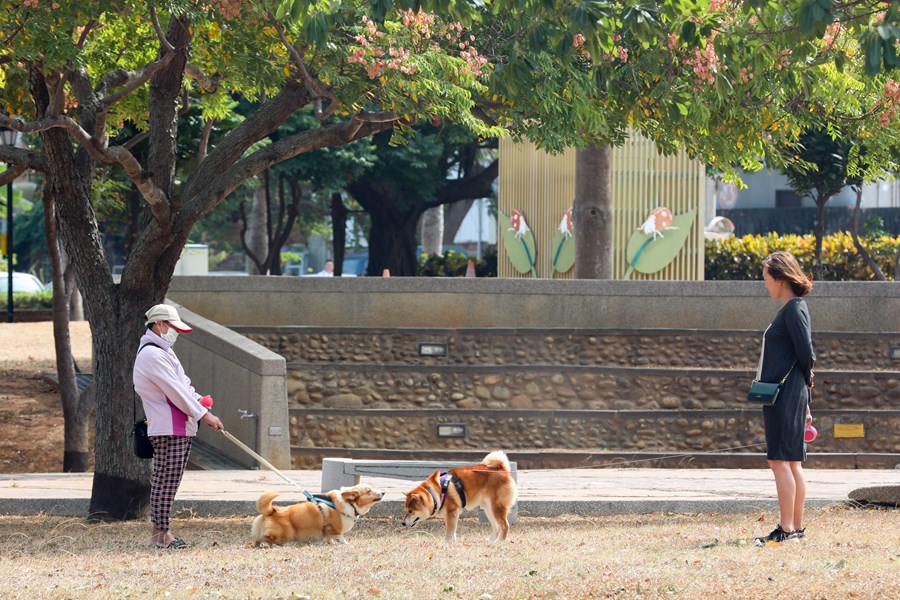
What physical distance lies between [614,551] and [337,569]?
5.99 feet

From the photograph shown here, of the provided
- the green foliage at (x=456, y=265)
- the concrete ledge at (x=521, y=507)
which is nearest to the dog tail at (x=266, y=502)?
the concrete ledge at (x=521, y=507)

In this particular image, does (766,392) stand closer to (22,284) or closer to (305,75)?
(305,75)

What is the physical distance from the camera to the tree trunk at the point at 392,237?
3262 centimetres

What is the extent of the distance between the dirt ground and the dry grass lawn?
637 cm

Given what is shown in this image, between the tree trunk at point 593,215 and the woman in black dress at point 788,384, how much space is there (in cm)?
1014

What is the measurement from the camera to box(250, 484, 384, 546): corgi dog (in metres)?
8.52

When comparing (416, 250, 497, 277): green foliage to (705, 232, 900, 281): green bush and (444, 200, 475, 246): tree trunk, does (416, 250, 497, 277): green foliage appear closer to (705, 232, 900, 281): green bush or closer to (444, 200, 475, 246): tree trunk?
(705, 232, 900, 281): green bush

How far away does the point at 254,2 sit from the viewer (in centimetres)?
1002

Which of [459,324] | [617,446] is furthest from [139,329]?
[617,446]

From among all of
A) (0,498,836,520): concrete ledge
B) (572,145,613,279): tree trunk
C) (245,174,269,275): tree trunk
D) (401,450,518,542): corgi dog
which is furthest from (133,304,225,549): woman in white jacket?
(245,174,269,275): tree trunk

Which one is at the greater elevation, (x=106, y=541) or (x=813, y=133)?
(x=813, y=133)

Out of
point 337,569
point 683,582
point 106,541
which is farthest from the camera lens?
point 106,541

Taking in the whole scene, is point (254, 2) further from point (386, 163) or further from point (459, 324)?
point (386, 163)

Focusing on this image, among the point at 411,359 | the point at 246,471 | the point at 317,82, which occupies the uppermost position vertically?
the point at 317,82
